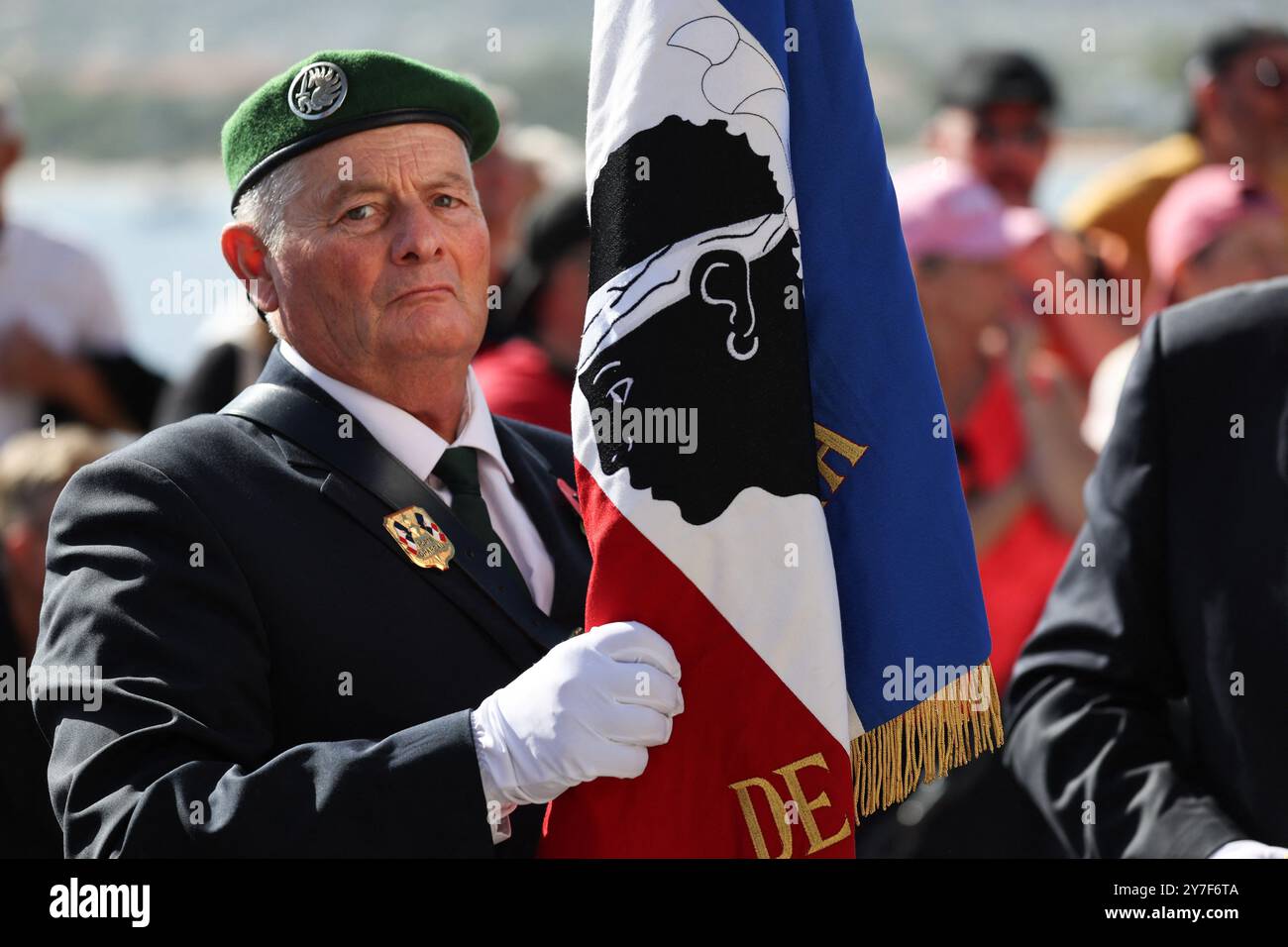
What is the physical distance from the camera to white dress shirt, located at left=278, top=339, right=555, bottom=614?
Result: 9.20ft

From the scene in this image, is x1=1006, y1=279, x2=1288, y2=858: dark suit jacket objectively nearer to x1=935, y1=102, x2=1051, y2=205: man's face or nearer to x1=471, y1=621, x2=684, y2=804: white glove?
x1=471, y1=621, x2=684, y2=804: white glove

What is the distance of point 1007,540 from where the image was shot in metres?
4.80

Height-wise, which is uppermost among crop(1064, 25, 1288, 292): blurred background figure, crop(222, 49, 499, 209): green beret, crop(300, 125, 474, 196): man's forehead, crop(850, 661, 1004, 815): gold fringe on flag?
crop(1064, 25, 1288, 292): blurred background figure

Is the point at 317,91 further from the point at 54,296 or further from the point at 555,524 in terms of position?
the point at 54,296

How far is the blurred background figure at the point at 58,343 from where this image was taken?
532 centimetres

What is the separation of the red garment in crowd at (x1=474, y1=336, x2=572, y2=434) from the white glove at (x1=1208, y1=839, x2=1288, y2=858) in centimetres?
201

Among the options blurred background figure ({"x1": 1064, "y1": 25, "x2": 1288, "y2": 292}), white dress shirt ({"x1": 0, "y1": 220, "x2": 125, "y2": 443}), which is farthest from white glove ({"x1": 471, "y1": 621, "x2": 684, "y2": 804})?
blurred background figure ({"x1": 1064, "y1": 25, "x2": 1288, "y2": 292})

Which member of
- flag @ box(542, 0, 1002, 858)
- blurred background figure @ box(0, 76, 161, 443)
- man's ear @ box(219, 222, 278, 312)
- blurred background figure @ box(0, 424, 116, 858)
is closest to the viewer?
flag @ box(542, 0, 1002, 858)

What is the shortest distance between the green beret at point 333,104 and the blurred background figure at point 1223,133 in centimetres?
348

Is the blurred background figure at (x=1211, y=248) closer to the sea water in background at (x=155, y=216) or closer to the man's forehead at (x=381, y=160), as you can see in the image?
the sea water in background at (x=155, y=216)

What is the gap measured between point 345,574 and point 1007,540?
2574 mm

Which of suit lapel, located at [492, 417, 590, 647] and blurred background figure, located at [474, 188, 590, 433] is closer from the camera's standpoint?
suit lapel, located at [492, 417, 590, 647]

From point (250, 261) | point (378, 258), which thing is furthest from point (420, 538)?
point (250, 261)

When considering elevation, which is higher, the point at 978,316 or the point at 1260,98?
the point at 1260,98
